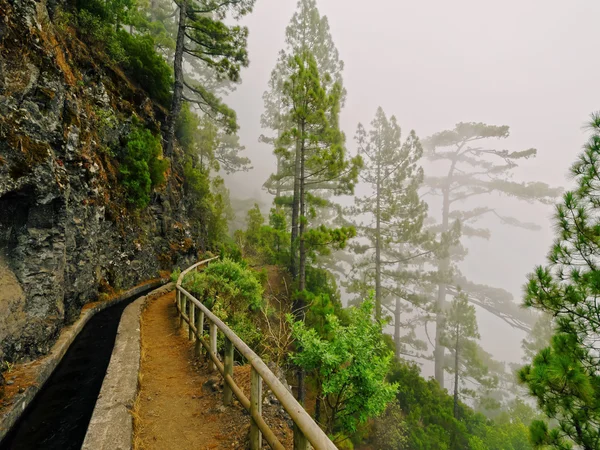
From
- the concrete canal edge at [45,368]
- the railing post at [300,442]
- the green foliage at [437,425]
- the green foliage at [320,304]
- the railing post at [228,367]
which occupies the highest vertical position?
the railing post at [300,442]

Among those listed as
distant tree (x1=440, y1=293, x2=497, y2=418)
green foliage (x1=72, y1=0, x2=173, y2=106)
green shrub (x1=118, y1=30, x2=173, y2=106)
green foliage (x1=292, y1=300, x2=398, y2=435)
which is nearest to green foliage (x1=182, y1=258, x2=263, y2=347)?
green foliage (x1=292, y1=300, x2=398, y2=435)

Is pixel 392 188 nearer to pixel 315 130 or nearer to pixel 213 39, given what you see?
pixel 315 130

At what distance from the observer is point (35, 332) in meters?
4.80

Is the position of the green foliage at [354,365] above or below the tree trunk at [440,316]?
above

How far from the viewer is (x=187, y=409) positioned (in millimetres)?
3945

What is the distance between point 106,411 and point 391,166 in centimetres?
2130

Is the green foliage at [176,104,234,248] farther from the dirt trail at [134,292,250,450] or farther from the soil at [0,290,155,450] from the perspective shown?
the dirt trail at [134,292,250,450]

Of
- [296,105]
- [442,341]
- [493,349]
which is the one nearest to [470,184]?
[442,341]

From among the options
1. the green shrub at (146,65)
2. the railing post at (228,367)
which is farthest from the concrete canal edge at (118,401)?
the green shrub at (146,65)

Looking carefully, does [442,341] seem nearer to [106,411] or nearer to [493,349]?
[106,411]

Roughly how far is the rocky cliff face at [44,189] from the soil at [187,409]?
6.97 feet

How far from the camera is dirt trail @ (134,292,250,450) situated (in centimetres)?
329

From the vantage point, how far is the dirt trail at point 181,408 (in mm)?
3285

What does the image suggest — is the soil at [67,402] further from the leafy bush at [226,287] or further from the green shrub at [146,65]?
the green shrub at [146,65]
